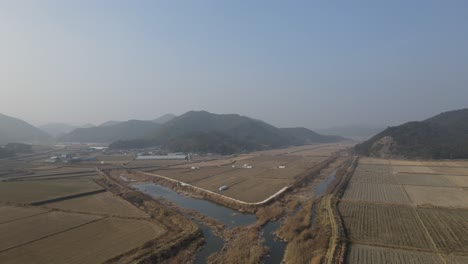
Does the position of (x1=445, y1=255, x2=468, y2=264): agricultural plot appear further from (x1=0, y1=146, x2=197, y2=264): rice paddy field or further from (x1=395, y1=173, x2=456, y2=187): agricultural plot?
(x1=395, y1=173, x2=456, y2=187): agricultural plot

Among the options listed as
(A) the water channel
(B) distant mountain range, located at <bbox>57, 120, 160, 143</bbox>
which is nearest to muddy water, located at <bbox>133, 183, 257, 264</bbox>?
(A) the water channel

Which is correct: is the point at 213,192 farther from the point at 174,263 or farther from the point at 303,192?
the point at 174,263

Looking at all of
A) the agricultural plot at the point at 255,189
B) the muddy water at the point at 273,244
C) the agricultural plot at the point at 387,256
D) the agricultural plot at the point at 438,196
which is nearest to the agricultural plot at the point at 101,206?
the muddy water at the point at 273,244

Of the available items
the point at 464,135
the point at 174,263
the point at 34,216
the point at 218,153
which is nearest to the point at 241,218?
the point at 174,263

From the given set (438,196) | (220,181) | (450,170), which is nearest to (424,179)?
(438,196)

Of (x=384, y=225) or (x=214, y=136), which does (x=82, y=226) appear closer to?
(x=384, y=225)
